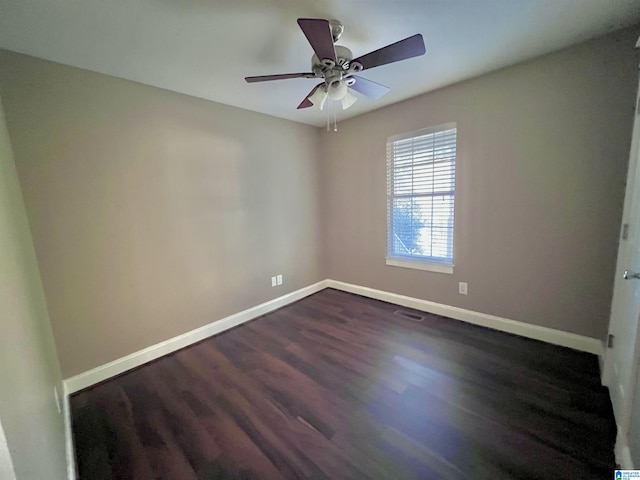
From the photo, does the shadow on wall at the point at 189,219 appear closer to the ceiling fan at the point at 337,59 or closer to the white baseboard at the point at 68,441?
the white baseboard at the point at 68,441

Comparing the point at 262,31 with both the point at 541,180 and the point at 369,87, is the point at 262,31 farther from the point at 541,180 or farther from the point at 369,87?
the point at 541,180

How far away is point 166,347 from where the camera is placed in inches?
95.5

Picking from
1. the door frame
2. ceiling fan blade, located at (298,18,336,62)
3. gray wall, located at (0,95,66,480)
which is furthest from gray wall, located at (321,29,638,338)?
gray wall, located at (0,95,66,480)

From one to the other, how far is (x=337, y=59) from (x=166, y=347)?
9.23 ft

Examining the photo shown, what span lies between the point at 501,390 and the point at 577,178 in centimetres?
176

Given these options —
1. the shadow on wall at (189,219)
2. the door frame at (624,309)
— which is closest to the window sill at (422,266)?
the door frame at (624,309)

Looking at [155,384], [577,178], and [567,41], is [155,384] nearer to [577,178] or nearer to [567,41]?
[577,178]

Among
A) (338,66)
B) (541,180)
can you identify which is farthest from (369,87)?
(541,180)

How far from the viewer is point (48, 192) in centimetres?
181

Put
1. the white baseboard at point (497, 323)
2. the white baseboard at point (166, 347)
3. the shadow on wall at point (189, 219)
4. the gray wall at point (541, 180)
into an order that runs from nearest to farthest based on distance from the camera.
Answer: the gray wall at point (541, 180)
the white baseboard at point (166, 347)
the white baseboard at point (497, 323)
the shadow on wall at point (189, 219)

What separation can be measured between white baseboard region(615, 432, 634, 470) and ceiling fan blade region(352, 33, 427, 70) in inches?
88.2

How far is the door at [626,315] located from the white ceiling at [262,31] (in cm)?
88

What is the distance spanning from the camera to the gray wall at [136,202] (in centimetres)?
180

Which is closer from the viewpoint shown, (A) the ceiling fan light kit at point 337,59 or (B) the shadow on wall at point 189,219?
(A) the ceiling fan light kit at point 337,59
